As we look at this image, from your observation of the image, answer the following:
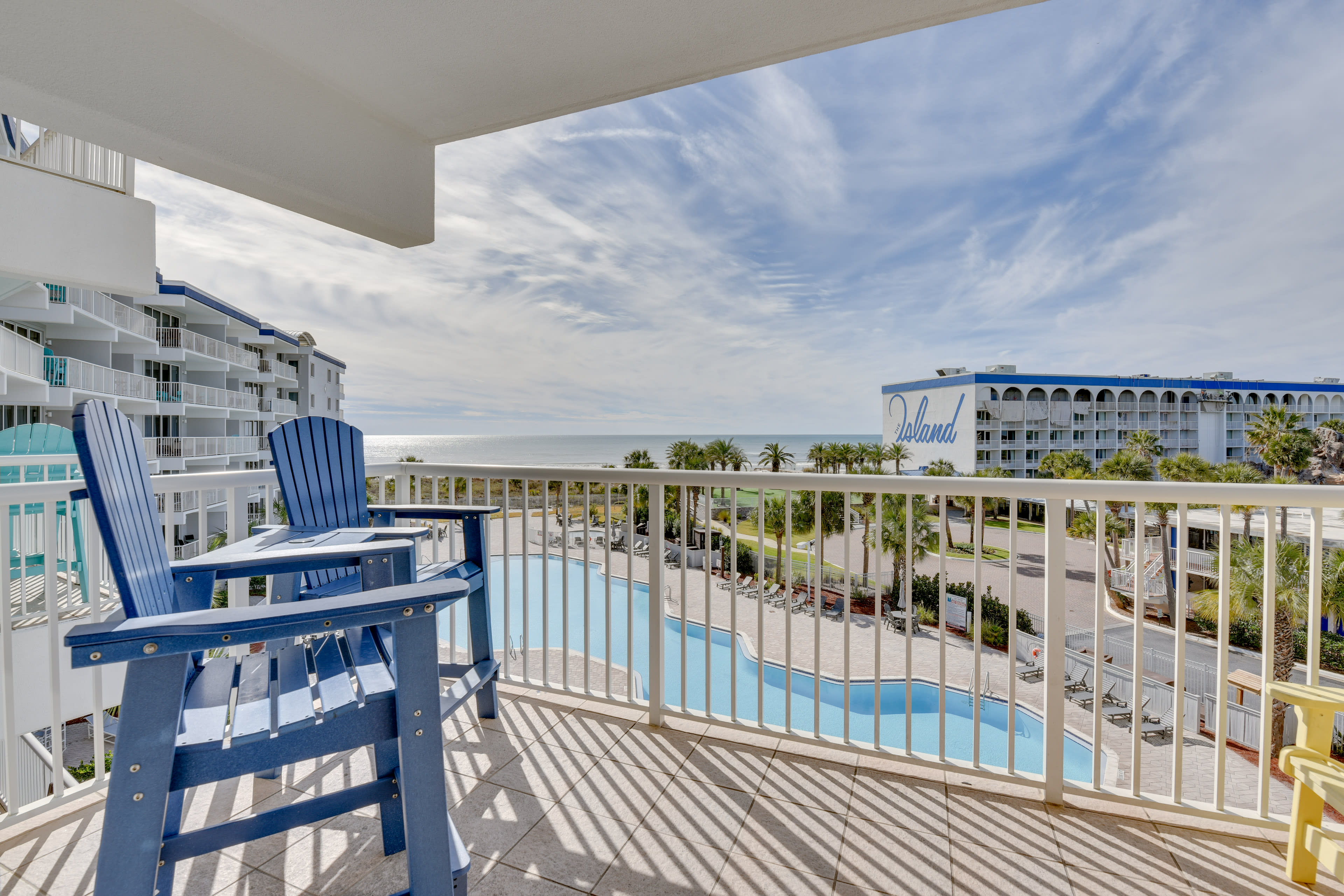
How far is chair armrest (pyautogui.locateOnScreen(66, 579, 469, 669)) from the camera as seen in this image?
0.95 meters

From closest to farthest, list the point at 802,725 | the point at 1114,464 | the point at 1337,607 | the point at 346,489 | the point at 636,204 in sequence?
the point at 346,489
the point at 802,725
the point at 1337,607
the point at 636,204
the point at 1114,464

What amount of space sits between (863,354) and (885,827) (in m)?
34.1

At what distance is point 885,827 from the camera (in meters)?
1.77

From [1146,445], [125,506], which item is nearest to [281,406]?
[125,506]

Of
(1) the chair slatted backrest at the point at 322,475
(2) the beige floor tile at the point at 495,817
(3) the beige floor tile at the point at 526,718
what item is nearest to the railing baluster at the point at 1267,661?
(2) the beige floor tile at the point at 495,817

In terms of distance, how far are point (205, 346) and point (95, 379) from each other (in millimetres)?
4604

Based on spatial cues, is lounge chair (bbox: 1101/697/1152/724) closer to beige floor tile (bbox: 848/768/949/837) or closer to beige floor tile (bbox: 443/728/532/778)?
beige floor tile (bbox: 848/768/949/837)

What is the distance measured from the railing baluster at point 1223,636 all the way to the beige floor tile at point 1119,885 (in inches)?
14.4

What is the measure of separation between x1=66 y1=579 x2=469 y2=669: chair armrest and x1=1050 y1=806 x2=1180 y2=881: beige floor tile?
1879 mm

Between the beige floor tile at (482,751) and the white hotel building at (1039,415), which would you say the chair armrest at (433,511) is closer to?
the beige floor tile at (482,751)

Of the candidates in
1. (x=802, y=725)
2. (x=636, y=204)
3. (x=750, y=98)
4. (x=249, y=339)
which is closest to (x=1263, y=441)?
(x=750, y=98)

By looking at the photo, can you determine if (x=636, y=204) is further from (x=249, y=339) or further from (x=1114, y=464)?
(x=1114, y=464)

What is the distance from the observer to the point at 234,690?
52.6 inches

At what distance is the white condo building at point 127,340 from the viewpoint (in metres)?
2.73
